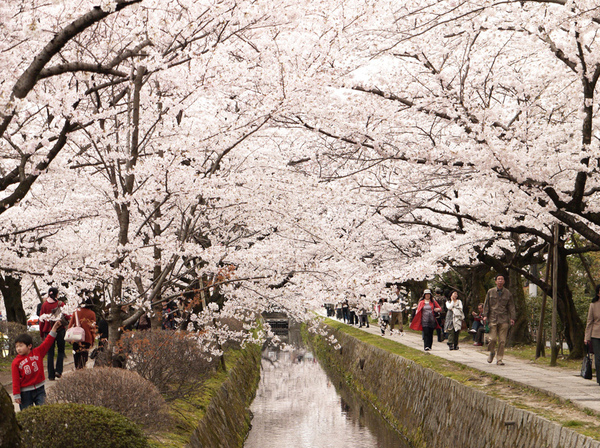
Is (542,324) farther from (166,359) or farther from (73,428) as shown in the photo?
(73,428)

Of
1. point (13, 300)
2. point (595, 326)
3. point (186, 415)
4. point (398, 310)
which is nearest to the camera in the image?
point (186, 415)

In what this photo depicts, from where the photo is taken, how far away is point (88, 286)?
10273 millimetres

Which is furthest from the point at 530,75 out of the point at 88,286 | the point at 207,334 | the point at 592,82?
the point at 88,286

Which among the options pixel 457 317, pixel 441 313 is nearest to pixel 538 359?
pixel 457 317

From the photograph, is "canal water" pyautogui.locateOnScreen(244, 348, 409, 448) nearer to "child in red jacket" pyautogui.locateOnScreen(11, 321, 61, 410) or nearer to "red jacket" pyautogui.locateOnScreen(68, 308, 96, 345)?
"red jacket" pyautogui.locateOnScreen(68, 308, 96, 345)

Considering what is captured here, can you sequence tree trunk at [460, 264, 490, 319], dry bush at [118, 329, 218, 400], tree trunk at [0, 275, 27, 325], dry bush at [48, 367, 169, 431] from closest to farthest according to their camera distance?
dry bush at [48, 367, 169, 431] < dry bush at [118, 329, 218, 400] < tree trunk at [0, 275, 27, 325] < tree trunk at [460, 264, 490, 319]

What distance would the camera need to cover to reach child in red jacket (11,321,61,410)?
7.61m

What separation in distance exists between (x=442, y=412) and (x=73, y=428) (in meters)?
8.08

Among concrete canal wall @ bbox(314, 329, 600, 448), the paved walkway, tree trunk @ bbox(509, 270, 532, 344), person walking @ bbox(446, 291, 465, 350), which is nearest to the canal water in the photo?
concrete canal wall @ bbox(314, 329, 600, 448)

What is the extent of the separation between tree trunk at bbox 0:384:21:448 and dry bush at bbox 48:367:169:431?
270 cm

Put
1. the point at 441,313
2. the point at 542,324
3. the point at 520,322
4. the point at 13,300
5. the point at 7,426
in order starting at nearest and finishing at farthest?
→ the point at 7,426
the point at 542,324
the point at 13,300
the point at 520,322
the point at 441,313

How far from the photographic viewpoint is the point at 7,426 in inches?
178

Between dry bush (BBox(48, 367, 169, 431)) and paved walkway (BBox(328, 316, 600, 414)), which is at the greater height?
paved walkway (BBox(328, 316, 600, 414))

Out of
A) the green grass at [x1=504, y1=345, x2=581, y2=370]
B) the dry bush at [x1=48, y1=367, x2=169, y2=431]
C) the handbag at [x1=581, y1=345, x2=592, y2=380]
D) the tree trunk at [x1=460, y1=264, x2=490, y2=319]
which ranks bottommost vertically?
the dry bush at [x1=48, y1=367, x2=169, y2=431]
